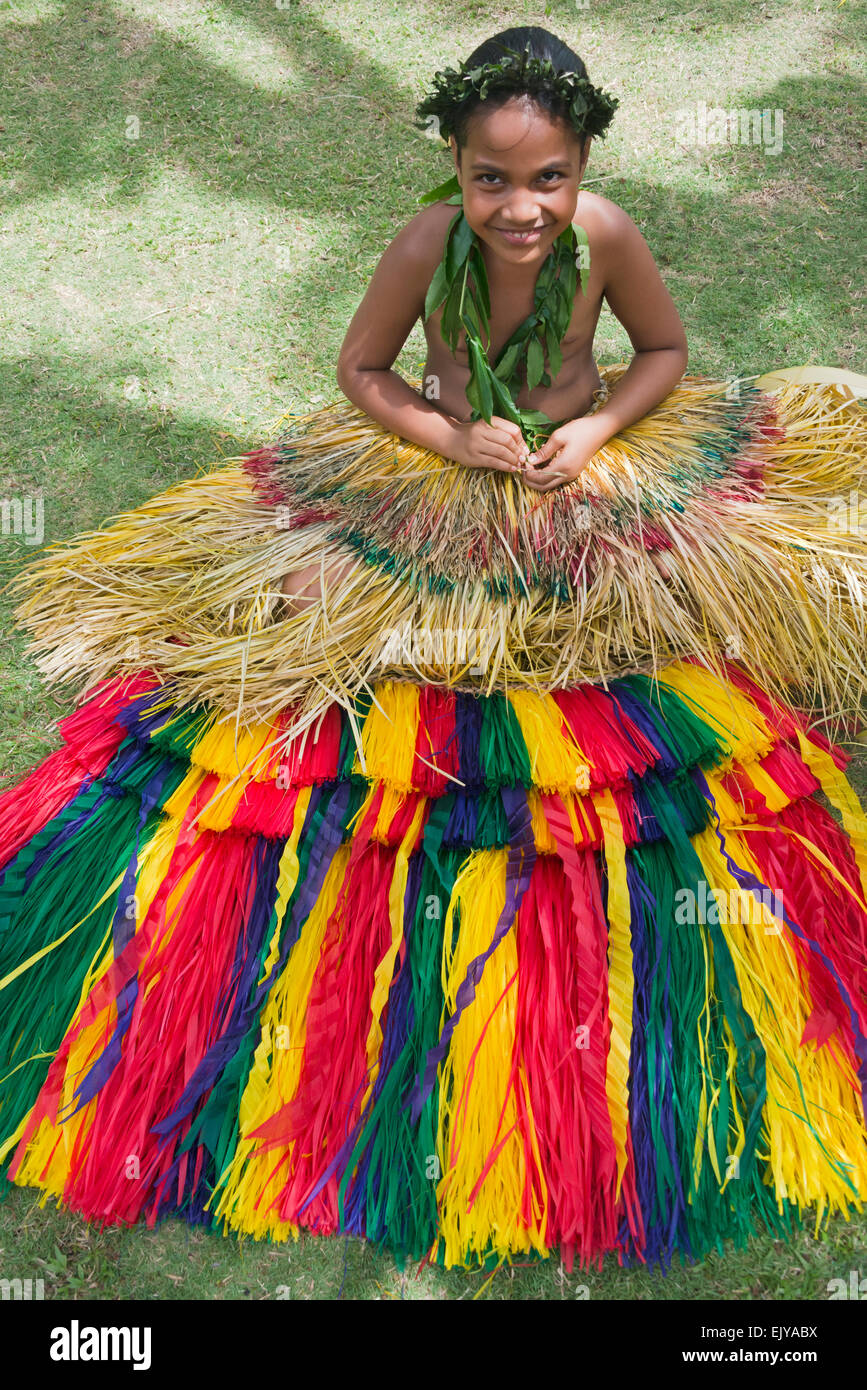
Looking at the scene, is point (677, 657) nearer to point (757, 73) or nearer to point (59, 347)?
point (59, 347)

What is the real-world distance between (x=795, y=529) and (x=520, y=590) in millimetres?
548

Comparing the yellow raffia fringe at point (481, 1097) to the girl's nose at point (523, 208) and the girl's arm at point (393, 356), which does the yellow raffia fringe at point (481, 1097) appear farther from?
the girl's nose at point (523, 208)

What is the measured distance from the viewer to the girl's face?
5.52 feet

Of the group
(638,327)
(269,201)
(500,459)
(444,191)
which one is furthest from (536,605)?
(269,201)

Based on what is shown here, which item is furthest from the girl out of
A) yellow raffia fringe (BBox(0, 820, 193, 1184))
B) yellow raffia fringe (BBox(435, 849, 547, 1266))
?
yellow raffia fringe (BBox(435, 849, 547, 1266))

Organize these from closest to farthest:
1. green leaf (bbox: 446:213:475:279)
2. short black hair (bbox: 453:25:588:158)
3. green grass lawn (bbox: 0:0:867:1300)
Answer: short black hair (bbox: 453:25:588:158) < green leaf (bbox: 446:213:475:279) < green grass lawn (bbox: 0:0:867:1300)

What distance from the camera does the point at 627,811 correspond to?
1.84m

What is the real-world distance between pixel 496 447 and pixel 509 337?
23 centimetres

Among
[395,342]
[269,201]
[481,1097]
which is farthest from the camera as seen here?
[269,201]

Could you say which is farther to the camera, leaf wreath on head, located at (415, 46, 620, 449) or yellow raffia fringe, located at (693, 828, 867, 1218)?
leaf wreath on head, located at (415, 46, 620, 449)

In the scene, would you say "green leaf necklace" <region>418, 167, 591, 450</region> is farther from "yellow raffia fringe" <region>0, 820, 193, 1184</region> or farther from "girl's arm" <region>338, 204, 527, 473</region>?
"yellow raffia fringe" <region>0, 820, 193, 1184</region>

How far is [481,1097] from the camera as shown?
5.41 feet

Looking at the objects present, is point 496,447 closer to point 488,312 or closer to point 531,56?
point 488,312

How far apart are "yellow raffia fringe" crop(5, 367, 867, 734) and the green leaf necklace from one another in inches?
6.8
